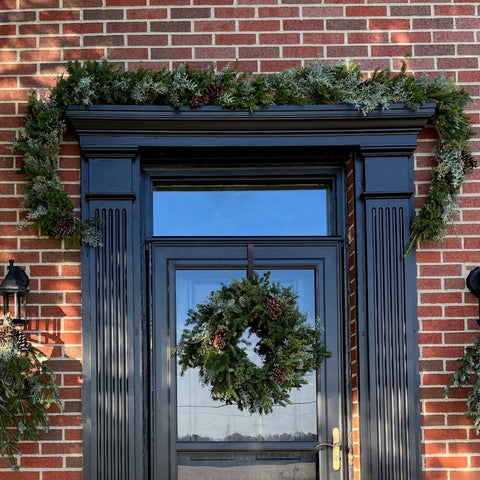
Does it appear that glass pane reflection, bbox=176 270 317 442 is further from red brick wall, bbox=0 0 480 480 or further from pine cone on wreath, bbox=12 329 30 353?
pine cone on wreath, bbox=12 329 30 353

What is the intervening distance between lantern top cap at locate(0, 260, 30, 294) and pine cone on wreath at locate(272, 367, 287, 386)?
1322 millimetres

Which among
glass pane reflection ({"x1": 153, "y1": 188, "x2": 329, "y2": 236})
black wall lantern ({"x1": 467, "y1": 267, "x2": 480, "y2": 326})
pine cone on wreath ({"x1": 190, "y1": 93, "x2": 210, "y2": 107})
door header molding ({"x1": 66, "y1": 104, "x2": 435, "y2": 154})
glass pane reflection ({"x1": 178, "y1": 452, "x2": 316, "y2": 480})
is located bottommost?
glass pane reflection ({"x1": 178, "y1": 452, "x2": 316, "y2": 480})

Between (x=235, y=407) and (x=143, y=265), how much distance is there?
901 mm

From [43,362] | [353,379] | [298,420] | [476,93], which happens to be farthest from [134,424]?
[476,93]

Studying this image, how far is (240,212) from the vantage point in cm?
505

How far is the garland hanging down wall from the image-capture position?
15.5 ft

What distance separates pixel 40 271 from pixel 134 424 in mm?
934

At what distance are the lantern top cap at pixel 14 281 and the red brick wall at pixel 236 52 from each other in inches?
4.2

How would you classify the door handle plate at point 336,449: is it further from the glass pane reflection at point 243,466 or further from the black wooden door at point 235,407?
the glass pane reflection at point 243,466

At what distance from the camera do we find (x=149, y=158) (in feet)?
16.4

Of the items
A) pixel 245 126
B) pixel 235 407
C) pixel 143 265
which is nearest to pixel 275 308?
pixel 235 407

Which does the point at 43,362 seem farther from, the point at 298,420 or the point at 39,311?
the point at 298,420

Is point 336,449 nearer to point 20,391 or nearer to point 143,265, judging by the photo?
point 143,265

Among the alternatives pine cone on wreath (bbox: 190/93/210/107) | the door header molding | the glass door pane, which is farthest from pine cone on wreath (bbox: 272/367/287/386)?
pine cone on wreath (bbox: 190/93/210/107)
